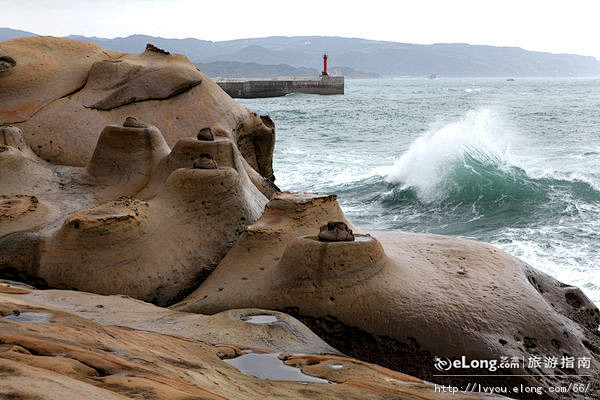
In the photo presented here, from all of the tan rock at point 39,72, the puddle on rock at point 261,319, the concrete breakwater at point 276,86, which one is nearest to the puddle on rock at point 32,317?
the puddle on rock at point 261,319

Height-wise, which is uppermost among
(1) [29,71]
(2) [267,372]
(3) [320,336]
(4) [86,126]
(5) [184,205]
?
(1) [29,71]

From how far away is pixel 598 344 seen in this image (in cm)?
318

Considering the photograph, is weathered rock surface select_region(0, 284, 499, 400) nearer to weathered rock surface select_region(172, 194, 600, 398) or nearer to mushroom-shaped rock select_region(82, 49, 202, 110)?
weathered rock surface select_region(172, 194, 600, 398)

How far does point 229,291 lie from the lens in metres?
3.03

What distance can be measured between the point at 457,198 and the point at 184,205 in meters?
6.57

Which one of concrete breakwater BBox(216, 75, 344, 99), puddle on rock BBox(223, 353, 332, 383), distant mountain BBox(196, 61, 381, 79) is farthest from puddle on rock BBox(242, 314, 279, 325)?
distant mountain BBox(196, 61, 381, 79)

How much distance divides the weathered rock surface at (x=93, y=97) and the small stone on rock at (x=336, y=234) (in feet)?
6.67

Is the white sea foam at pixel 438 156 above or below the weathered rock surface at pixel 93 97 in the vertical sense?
below

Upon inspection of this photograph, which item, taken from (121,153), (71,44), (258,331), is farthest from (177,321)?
(71,44)

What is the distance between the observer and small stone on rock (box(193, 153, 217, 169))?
363 cm

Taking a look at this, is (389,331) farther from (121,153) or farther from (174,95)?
(174,95)

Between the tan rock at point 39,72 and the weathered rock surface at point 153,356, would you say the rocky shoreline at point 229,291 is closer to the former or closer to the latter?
the weathered rock surface at point 153,356

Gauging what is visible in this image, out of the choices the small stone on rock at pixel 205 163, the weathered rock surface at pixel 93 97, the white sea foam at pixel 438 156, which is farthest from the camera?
the white sea foam at pixel 438 156

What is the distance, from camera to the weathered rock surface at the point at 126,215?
313 cm
